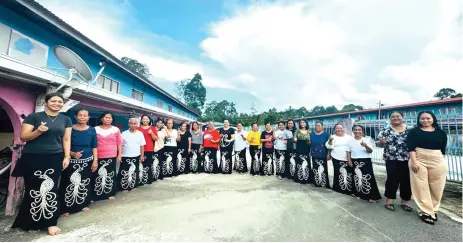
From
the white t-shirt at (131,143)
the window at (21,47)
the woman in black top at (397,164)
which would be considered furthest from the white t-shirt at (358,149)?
the window at (21,47)

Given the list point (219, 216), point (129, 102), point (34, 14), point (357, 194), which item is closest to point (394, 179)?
point (357, 194)

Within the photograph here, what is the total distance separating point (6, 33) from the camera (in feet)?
15.2

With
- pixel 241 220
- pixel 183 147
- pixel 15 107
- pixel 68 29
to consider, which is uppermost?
pixel 68 29

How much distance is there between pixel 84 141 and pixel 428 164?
518 centimetres

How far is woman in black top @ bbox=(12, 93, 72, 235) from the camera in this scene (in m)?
2.28

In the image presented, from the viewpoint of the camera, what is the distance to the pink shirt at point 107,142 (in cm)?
332

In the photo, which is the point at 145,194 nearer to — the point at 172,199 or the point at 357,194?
the point at 172,199

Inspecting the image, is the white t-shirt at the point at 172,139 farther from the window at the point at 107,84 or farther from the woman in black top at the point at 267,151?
the window at the point at 107,84

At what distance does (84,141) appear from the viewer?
2.94m

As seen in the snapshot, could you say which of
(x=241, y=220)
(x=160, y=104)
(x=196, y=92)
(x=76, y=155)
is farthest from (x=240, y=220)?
(x=196, y=92)

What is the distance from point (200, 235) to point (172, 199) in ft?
4.60

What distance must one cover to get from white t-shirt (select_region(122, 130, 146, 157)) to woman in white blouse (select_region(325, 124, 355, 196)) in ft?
12.9

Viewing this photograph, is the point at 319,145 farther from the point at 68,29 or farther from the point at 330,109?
the point at 330,109

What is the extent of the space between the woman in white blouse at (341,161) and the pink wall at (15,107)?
207 inches
